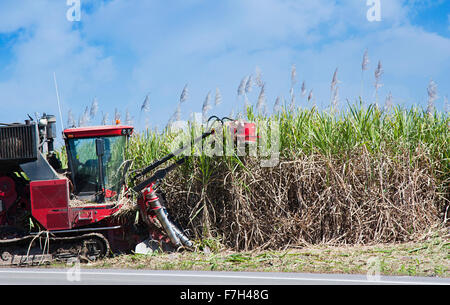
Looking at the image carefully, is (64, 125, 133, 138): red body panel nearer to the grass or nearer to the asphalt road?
the grass

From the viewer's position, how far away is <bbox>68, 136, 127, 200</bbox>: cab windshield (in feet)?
27.8

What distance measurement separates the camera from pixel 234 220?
27.5ft

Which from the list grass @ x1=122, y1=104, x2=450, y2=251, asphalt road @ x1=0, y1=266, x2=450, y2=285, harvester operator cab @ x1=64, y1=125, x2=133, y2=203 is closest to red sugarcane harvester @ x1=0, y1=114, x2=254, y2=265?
harvester operator cab @ x1=64, y1=125, x2=133, y2=203

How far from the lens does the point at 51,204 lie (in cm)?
814

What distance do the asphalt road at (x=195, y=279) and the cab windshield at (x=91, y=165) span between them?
203 centimetres

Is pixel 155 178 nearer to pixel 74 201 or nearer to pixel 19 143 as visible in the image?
pixel 74 201

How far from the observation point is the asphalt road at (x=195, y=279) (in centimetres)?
522

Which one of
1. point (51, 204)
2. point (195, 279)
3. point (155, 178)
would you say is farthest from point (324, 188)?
point (51, 204)

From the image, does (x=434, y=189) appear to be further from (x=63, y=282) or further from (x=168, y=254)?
(x=63, y=282)

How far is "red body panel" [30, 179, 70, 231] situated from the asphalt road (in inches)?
56.5

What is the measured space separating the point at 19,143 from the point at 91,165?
1245mm

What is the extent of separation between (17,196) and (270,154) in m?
4.57

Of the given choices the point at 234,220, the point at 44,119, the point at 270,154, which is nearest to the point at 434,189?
the point at 270,154
